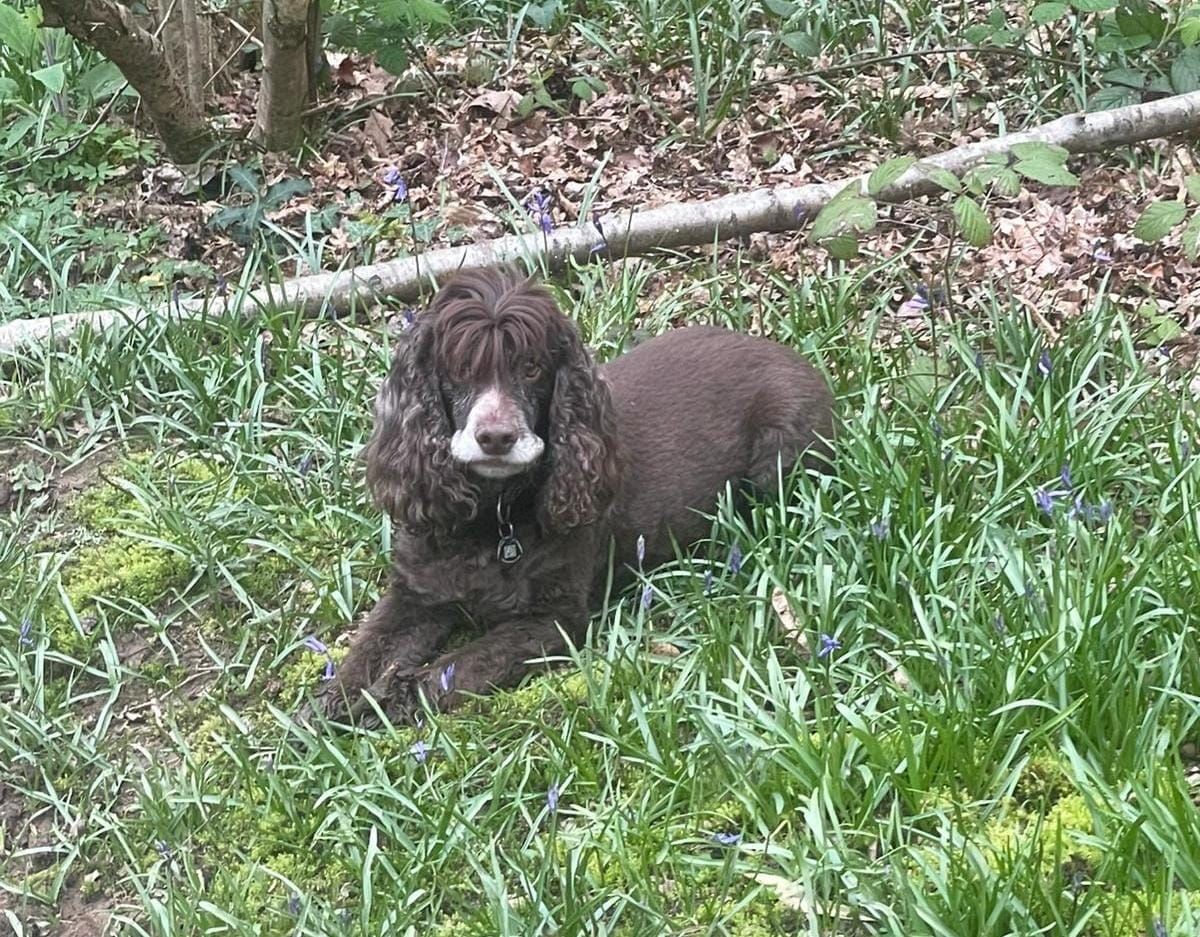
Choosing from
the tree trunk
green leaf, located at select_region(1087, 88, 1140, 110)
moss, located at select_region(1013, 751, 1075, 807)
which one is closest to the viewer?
moss, located at select_region(1013, 751, 1075, 807)

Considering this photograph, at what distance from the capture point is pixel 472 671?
3834 mm

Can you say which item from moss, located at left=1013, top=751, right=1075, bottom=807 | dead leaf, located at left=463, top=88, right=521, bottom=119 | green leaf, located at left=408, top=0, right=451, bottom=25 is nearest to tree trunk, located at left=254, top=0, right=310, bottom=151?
green leaf, located at left=408, top=0, right=451, bottom=25

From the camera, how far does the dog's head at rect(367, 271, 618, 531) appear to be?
368 centimetres

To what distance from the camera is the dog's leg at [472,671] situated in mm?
3793

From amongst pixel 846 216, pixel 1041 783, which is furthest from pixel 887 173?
pixel 1041 783

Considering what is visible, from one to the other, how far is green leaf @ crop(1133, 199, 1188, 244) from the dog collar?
2.11m

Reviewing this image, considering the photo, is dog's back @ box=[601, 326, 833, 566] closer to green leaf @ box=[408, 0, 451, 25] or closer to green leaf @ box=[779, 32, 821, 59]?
green leaf @ box=[408, 0, 451, 25]

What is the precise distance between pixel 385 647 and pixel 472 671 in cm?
30

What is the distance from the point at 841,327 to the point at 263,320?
7.06ft

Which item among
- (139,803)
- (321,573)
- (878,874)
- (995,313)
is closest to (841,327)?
(995,313)

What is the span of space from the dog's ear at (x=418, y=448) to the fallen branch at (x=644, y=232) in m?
1.68

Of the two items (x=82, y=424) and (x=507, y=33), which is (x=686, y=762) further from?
(x=507, y=33)

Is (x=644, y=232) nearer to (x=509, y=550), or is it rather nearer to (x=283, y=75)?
(x=283, y=75)

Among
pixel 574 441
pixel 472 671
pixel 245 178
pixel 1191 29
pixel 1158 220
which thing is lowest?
pixel 472 671
